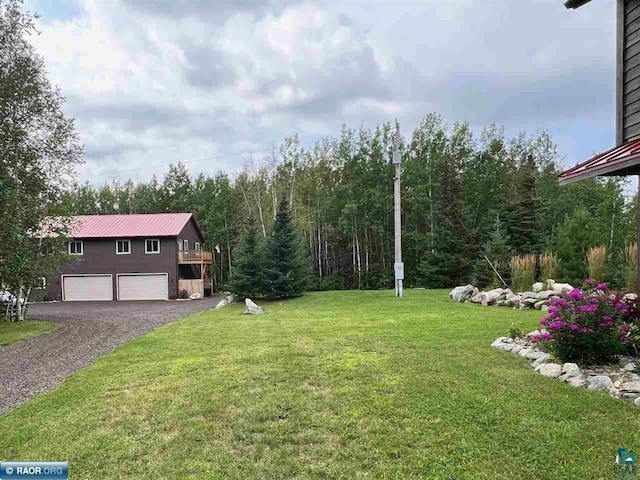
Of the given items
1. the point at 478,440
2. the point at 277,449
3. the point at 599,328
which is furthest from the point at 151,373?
the point at 599,328

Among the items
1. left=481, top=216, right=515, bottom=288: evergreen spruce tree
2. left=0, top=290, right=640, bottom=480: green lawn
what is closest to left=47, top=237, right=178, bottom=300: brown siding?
left=481, top=216, right=515, bottom=288: evergreen spruce tree

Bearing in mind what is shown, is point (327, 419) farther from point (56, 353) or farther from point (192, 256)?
point (192, 256)

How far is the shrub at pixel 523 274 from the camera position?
12.5m

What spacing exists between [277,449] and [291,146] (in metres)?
24.9

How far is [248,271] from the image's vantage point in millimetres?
18109

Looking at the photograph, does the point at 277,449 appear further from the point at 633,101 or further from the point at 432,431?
the point at 633,101

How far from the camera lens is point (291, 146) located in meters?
27.0

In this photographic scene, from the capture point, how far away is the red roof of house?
25.6 metres

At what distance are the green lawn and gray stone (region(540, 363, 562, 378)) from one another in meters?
0.12

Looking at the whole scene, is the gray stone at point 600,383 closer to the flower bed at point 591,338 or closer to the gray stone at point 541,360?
the flower bed at point 591,338

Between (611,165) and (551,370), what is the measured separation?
2100mm

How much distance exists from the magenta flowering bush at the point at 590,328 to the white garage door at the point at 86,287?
25.4 m

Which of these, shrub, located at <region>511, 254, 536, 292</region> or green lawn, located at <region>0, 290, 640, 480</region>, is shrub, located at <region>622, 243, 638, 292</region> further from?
green lawn, located at <region>0, 290, 640, 480</region>

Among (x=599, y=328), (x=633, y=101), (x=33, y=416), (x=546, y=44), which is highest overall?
(x=546, y=44)
